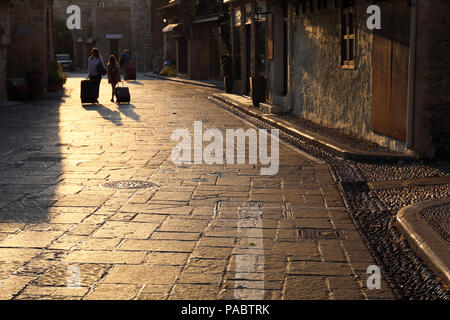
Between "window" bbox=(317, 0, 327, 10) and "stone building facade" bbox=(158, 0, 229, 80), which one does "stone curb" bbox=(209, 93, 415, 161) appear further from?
"stone building facade" bbox=(158, 0, 229, 80)

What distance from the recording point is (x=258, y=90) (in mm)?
19703

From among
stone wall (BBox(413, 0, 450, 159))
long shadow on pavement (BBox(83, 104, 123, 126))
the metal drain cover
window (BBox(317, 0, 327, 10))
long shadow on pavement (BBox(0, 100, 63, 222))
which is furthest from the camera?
long shadow on pavement (BBox(83, 104, 123, 126))

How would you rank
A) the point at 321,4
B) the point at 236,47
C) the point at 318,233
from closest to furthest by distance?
1. the point at 318,233
2. the point at 321,4
3. the point at 236,47

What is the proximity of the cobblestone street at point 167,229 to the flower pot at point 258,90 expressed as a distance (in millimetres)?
8446

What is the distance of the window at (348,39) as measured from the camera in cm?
1252

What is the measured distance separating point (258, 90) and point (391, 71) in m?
9.50

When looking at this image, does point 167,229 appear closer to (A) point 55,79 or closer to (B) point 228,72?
(A) point 55,79

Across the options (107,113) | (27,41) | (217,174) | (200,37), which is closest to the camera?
(217,174)

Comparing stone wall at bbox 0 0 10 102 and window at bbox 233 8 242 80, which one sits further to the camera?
window at bbox 233 8 242 80

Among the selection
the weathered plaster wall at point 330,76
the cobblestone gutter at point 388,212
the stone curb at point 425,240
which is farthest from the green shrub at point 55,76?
the stone curb at point 425,240

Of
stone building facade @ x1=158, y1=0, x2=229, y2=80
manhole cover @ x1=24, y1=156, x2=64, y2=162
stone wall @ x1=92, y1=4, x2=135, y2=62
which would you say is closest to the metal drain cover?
manhole cover @ x1=24, y1=156, x2=64, y2=162

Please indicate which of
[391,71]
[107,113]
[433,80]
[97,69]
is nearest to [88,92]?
[97,69]

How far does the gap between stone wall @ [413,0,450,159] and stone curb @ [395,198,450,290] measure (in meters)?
2.79

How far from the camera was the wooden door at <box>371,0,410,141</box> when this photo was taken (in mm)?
9875
